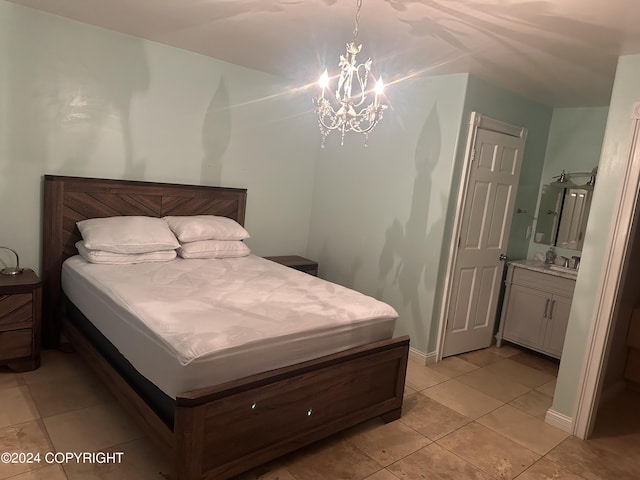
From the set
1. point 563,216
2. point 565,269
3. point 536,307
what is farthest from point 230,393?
point 563,216

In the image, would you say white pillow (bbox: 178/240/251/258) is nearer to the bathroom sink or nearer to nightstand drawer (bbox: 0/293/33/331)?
nightstand drawer (bbox: 0/293/33/331)

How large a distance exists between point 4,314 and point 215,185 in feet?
6.10

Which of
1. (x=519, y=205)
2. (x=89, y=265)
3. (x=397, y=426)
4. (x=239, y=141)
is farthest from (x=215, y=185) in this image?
(x=519, y=205)

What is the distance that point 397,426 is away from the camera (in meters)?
2.75

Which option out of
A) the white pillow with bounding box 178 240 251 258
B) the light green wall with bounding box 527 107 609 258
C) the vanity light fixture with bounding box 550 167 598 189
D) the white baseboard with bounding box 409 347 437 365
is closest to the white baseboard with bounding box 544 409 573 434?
the white baseboard with bounding box 409 347 437 365

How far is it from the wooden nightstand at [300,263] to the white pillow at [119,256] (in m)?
1.18

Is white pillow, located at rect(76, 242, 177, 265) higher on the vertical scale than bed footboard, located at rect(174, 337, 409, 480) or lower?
higher

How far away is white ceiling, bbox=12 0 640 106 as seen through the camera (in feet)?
7.44

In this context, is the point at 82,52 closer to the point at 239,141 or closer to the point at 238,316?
the point at 239,141

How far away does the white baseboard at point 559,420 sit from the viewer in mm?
2910

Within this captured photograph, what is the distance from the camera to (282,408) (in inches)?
86.3

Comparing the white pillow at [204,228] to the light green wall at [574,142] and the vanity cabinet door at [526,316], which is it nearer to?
the vanity cabinet door at [526,316]

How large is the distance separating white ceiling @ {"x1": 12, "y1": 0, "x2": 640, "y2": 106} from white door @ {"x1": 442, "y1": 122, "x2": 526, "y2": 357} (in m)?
0.54

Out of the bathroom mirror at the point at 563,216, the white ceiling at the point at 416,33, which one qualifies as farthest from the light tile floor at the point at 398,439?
the white ceiling at the point at 416,33
